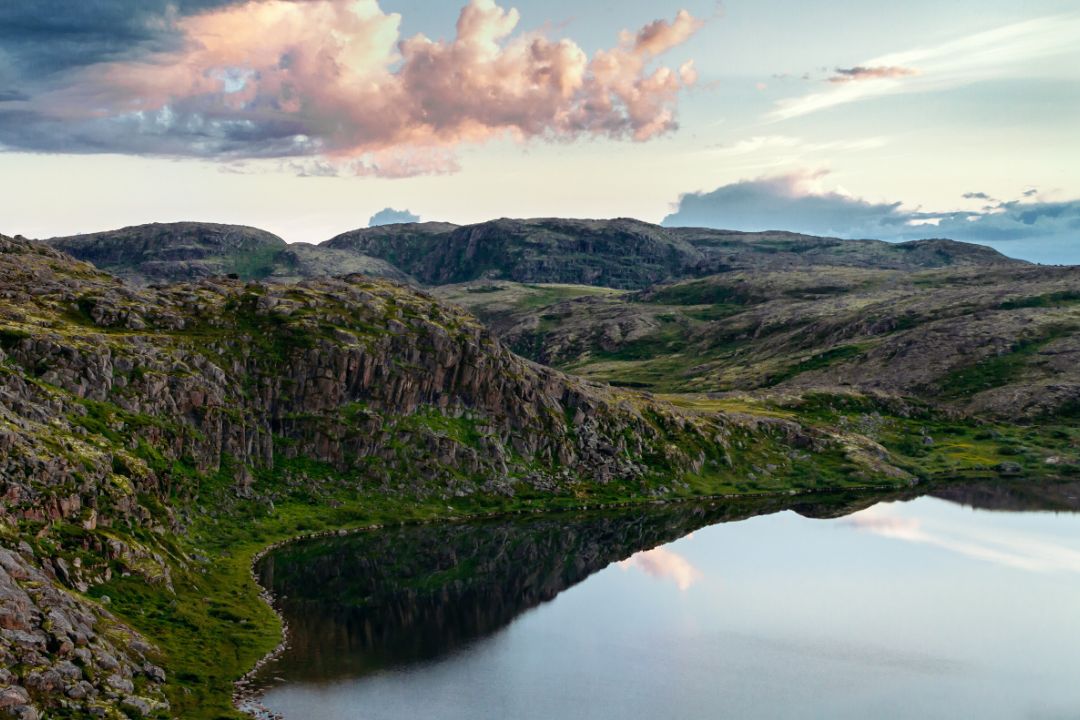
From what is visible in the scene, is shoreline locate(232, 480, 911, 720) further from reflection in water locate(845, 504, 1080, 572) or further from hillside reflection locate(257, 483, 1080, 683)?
reflection in water locate(845, 504, 1080, 572)

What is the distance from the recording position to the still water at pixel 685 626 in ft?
339

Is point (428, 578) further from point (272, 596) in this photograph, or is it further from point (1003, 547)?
point (1003, 547)

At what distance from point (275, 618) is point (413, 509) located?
64.7m

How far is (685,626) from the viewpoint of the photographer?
5202 inches

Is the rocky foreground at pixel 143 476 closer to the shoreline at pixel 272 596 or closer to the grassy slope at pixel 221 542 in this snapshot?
the grassy slope at pixel 221 542

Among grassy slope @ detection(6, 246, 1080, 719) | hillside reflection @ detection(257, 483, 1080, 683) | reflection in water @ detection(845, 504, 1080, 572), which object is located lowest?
reflection in water @ detection(845, 504, 1080, 572)

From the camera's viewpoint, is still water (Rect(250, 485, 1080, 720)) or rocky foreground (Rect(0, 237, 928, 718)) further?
still water (Rect(250, 485, 1080, 720))

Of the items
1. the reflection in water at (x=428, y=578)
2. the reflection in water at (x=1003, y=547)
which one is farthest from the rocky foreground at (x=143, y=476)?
the reflection in water at (x=1003, y=547)

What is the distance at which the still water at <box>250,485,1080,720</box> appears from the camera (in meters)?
103

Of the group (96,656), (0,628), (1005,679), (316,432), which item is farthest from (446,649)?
(316,432)

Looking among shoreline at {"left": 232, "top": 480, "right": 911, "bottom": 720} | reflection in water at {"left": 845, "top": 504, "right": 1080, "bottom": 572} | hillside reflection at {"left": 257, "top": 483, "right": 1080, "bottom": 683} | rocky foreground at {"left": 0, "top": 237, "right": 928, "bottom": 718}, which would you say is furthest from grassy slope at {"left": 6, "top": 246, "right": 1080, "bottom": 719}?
reflection in water at {"left": 845, "top": 504, "right": 1080, "bottom": 572}

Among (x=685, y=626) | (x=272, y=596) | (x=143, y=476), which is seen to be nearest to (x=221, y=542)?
(x=143, y=476)

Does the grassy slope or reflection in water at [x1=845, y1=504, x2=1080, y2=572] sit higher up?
the grassy slope

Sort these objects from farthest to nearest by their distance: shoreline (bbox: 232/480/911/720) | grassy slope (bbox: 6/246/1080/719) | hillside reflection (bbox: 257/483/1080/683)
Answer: hillside reflection (bbox: 257/483/1080/683) → grassy slope (bbox: 6/246/1080/719) → shoreline (bbox: 232/480/911/720)
